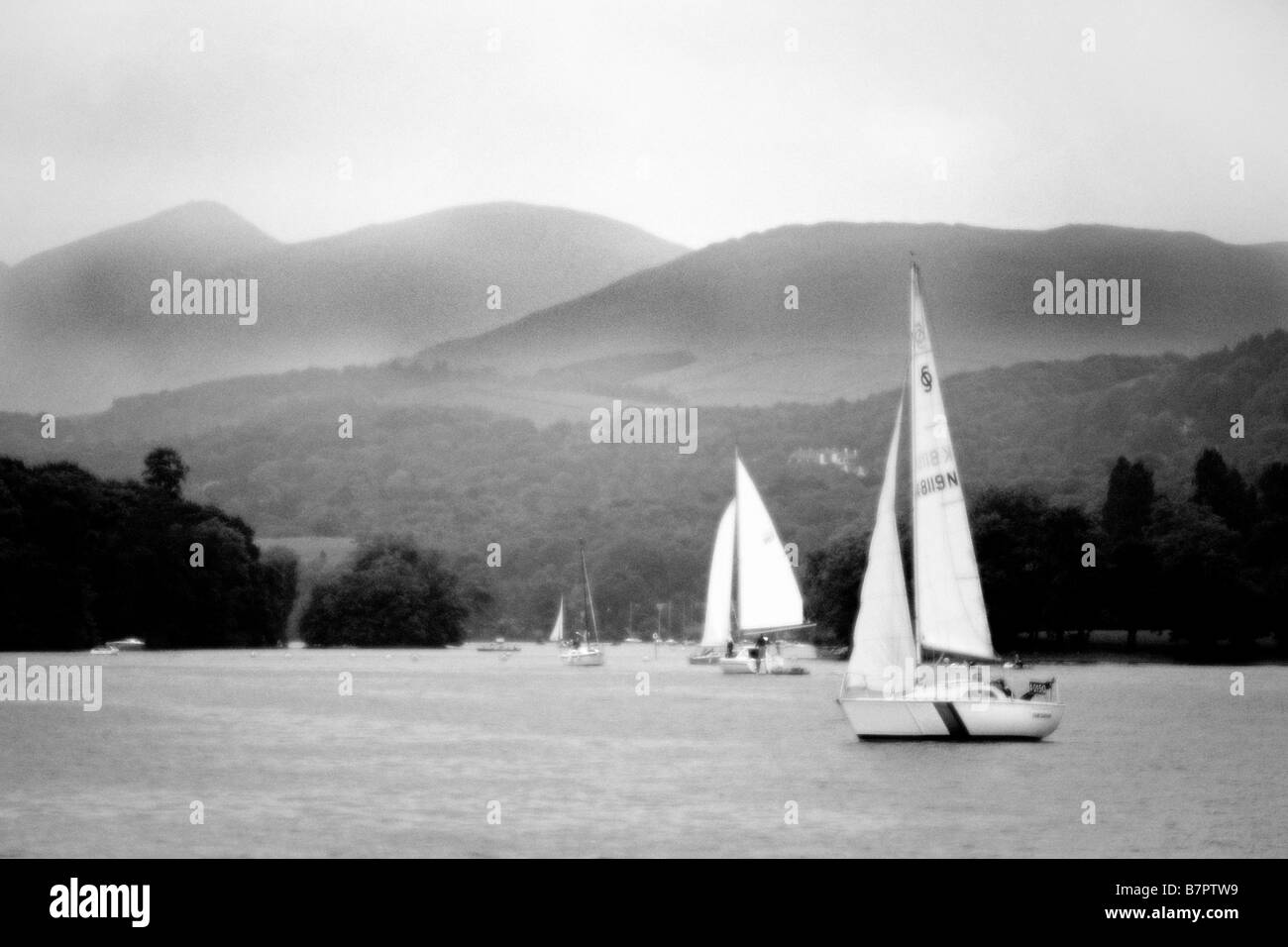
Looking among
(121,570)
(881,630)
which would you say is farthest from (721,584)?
(881,630)

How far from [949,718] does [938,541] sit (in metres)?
5.08

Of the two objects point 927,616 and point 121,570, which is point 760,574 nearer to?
point 927,616

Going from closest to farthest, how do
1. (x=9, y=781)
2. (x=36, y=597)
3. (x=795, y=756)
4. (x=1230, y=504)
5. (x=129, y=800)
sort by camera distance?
1. (x=129, y=800)
2. (x=9, y=781)
3. (x=795, y=756)
4. (x=36, y=597)
5. (x=1230, y=504)

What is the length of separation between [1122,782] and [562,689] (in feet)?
192

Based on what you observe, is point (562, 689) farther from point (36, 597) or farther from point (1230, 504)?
point (1230, 504)

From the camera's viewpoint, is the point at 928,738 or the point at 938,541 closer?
the point at 938,541

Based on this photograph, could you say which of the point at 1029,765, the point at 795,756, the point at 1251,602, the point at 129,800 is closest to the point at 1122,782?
the point at 1029,765

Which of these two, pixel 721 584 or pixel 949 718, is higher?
pixel 721 584

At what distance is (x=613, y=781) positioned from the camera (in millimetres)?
49844

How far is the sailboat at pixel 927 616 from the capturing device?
51.2 meters

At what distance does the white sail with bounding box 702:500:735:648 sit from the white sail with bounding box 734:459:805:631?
2.91 meters

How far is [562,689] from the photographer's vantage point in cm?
10512

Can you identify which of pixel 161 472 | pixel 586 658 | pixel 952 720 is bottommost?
pixel 586 658
